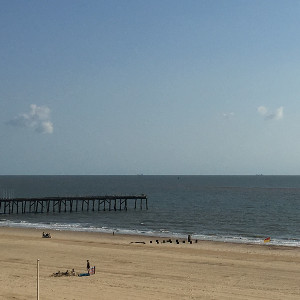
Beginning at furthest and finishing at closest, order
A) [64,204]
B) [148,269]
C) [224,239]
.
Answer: [64,204], [224,239], [148,269]

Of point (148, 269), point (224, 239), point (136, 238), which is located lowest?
point (136, 238)

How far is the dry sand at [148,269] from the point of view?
22.5m

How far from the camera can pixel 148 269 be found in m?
28.6

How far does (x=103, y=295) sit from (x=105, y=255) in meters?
12.1

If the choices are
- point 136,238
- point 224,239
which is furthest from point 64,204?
point 224,239

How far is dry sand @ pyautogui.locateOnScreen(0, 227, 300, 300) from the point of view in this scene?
22500 millimetres

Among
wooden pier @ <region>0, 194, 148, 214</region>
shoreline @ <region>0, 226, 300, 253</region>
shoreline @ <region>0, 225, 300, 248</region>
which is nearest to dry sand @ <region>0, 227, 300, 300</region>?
shoreline @ <region>0, 226, 300, 253</region>

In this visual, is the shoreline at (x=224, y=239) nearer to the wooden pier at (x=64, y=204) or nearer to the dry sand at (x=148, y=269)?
the dry sand at (x=148, y=269)

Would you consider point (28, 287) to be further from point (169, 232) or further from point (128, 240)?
point (169, 232)

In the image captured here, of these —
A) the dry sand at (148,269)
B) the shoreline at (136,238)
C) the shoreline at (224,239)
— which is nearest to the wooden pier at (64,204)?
the shoreline at (136,238)

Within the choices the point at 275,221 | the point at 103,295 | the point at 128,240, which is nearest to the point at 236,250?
the point at 128,240

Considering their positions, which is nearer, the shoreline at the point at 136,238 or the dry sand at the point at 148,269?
the dry sand at the point at 148,269

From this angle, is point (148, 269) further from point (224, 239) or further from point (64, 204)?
point (64, 204)

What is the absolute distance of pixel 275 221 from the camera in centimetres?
6391
